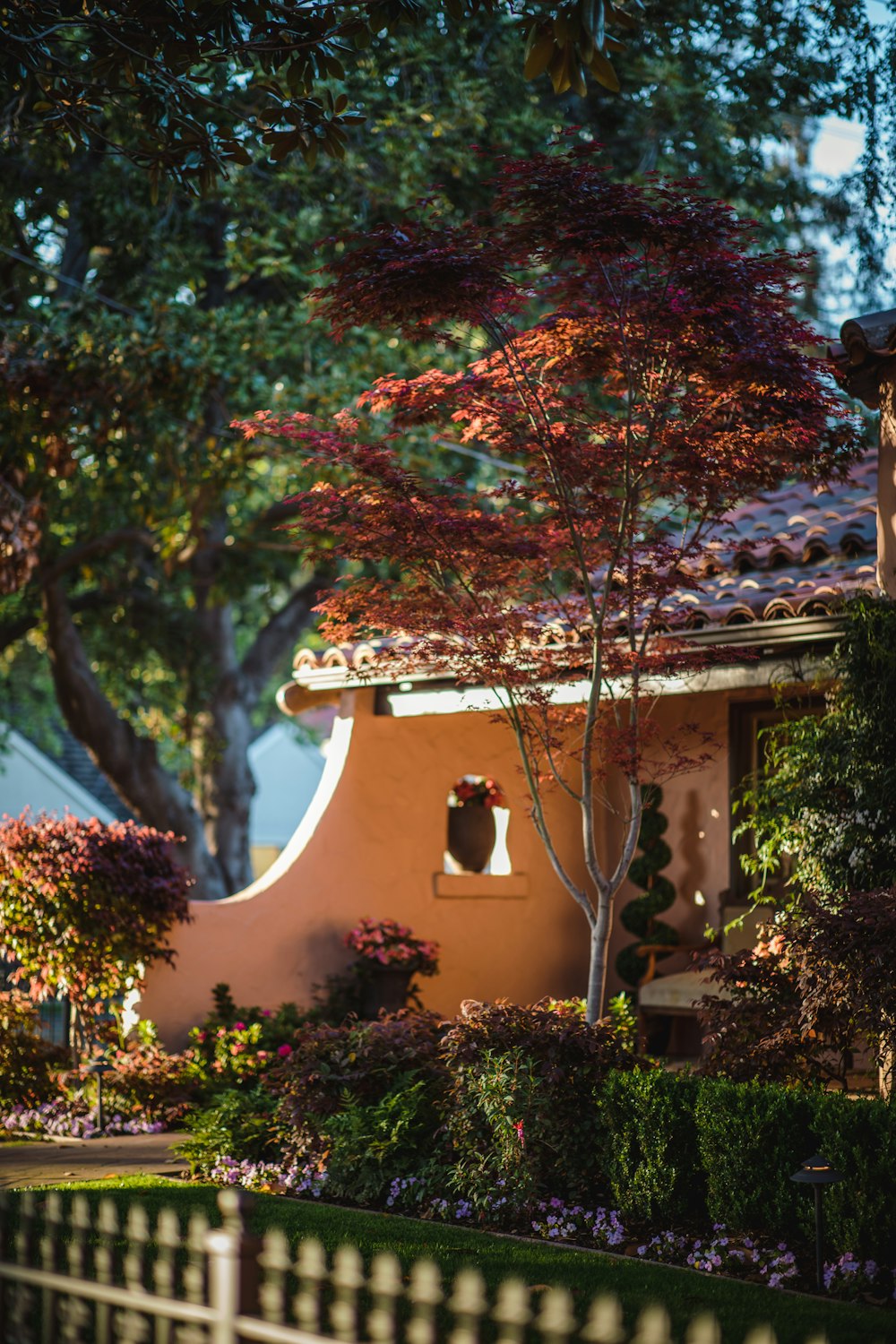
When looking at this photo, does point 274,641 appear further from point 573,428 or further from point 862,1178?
point 862,1178

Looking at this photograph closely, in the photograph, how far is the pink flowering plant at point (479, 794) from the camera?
41.5 feet

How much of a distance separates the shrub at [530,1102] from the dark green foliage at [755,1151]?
29.9 inches

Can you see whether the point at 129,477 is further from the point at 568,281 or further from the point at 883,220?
the point at 568,281

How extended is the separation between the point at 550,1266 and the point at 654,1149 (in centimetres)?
82

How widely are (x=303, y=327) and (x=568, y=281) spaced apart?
8283 millimetres

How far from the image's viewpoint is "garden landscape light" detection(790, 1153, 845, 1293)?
5548mm

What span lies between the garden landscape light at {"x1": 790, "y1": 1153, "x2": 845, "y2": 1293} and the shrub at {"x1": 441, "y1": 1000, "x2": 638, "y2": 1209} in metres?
1.41

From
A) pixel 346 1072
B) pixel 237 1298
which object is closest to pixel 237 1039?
pixel 346 1072

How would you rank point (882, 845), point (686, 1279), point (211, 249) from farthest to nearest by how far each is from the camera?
point (211, 249) < point (882, 845) < point (686, 1279)

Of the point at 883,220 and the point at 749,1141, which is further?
the point at 883,220

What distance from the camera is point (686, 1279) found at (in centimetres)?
579

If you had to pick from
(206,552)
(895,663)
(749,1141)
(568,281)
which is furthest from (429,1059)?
(206,552)

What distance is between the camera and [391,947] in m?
11.4

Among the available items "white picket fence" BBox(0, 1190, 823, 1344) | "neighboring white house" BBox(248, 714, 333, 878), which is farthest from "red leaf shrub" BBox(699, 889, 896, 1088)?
"neighboring white house" BBox(248, 714, 333, 878)
